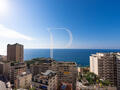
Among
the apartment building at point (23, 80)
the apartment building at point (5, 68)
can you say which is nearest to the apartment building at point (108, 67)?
the apartment building at point (23, 80)

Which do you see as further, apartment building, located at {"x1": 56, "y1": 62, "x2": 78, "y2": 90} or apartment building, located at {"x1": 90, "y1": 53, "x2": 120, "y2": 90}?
apartment building, located at {"x1": 90, "y1": 53, "x2": 120, "y2": 90}

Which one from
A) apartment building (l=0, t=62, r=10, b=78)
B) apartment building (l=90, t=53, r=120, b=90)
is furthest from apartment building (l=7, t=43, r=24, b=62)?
apartment building (l=90, t=53, r=120, b=90)

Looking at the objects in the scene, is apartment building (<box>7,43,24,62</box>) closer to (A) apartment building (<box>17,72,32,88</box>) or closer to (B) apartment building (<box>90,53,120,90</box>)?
(A) apartment building (<box>17,72,32,88</box>)

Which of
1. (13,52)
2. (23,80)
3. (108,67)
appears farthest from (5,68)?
(108,67)

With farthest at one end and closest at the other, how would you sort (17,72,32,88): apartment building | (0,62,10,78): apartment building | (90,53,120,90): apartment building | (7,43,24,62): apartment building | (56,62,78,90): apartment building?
1. (7,43,24,62): apartment building
2. (0,62,10,78): apartment building
3. (90,53,120,90): apartment building
4. (56,62,78,90): apartment building
5. (17,72,32,88): apartment building

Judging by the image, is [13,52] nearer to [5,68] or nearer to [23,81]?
[5,68]

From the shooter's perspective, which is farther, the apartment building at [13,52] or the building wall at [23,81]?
the apartment building at [13,52]

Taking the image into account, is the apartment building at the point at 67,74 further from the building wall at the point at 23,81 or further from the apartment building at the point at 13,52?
the apartment building at the point at 13,52

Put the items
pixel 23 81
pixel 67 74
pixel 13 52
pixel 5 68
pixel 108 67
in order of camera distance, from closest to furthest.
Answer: pixel 23 81, pixel 67 74, pixel 108 67, pixel 5 68, pixel 13 52

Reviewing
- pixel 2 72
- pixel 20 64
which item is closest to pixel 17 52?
pixel 2 72

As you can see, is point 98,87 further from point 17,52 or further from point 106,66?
point 17,52

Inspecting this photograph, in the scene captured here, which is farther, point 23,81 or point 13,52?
point 13,52
